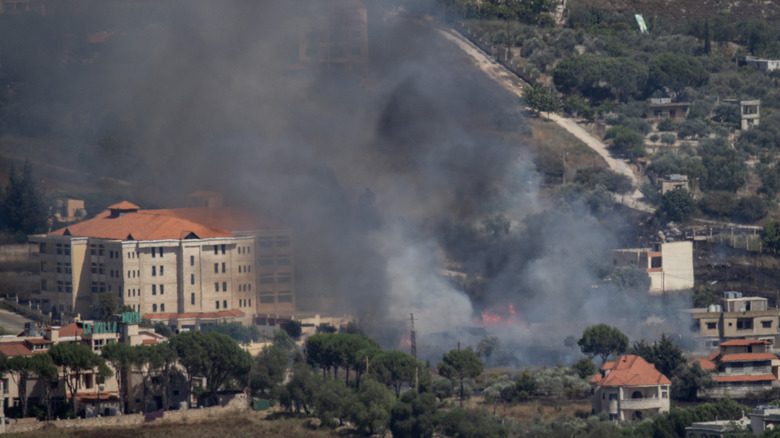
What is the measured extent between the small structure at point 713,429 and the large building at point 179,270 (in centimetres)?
2057

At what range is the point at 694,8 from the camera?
130 metres

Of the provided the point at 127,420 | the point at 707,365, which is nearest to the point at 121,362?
the point at 127,420

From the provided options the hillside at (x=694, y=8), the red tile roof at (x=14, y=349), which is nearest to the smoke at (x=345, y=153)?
the red tile roof at (x=14, y=349)

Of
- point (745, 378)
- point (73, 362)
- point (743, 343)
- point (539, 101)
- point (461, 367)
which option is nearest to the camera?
point (73, 362)

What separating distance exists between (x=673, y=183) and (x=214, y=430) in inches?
1260

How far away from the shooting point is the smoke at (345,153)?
87625 millimetres

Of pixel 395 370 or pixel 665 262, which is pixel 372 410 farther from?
pixel 665 262

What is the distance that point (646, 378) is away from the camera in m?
74.2

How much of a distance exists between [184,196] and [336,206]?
224 inches

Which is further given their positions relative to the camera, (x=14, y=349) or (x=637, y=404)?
(x=14, y=349)

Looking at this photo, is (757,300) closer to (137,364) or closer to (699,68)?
(137,364)

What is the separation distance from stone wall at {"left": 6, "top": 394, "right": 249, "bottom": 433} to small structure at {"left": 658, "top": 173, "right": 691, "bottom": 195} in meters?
29.2

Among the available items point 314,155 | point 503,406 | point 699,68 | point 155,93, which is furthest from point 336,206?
point 699,68

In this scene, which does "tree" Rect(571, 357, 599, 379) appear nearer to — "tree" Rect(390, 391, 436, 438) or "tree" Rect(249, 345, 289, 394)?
"tree" Rect(390, 391, 436, 438)
